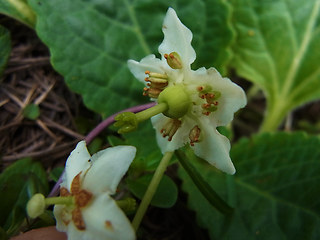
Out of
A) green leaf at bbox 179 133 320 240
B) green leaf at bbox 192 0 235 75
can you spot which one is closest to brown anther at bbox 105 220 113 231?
green leaf at bbox 179 133 320 240

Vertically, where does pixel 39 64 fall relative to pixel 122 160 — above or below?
below

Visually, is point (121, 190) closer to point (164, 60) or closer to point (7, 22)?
point (164, 60)

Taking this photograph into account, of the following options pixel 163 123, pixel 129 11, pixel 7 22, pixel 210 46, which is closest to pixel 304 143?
pixel 210 46

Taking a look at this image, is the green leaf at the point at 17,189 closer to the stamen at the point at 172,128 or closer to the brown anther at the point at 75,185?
the brown anther at the point at 75,185

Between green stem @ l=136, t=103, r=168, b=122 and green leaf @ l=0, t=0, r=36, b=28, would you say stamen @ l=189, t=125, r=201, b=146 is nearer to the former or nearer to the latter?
green stem @ l=136, t=103, r=168, b=122

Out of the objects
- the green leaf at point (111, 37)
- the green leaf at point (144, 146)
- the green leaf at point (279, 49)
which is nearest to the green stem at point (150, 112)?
the green leaf at point (144, 146)

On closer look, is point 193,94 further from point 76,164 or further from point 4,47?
point 4,47
